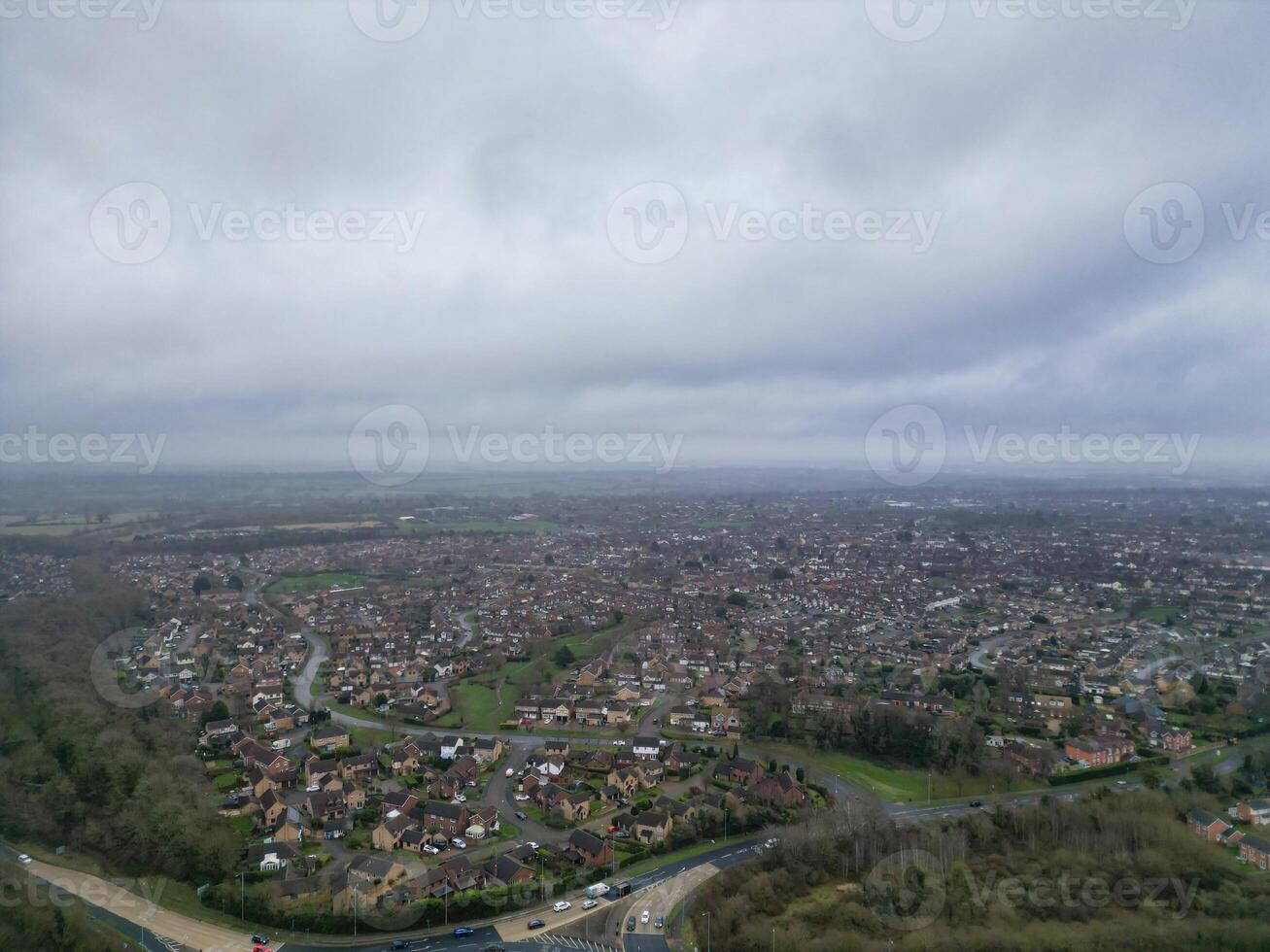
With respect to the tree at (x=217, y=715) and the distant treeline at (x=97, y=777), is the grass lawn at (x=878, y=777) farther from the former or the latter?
the tree at (x=217, y=715)

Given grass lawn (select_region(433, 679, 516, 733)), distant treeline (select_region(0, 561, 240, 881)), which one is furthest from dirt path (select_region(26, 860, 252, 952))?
grass lawn (select_region(433, 679, 516, 733))

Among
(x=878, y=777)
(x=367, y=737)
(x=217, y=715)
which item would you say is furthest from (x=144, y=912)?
(x=878, y=777)

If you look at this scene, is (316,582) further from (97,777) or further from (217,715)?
(97,777)

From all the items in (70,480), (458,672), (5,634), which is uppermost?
(70,480)

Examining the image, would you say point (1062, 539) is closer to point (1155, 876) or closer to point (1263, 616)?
point (1263, 616)

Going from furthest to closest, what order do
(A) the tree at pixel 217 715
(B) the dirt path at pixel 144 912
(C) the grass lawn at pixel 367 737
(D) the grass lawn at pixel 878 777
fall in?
(A) the tree at pixel 217 715
(C) the grass lawn at pixel 367 737
(D) the grass lawn at pixel 878 777
(B) the dirt path at pixel 144 912

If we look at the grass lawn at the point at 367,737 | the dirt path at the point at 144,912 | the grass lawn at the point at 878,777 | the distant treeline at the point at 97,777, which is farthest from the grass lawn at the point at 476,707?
the dirt path at the point at 144,912

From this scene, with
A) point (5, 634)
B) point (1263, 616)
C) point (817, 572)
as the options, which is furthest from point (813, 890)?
point (817, 572)

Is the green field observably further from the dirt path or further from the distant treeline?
the dirt path
